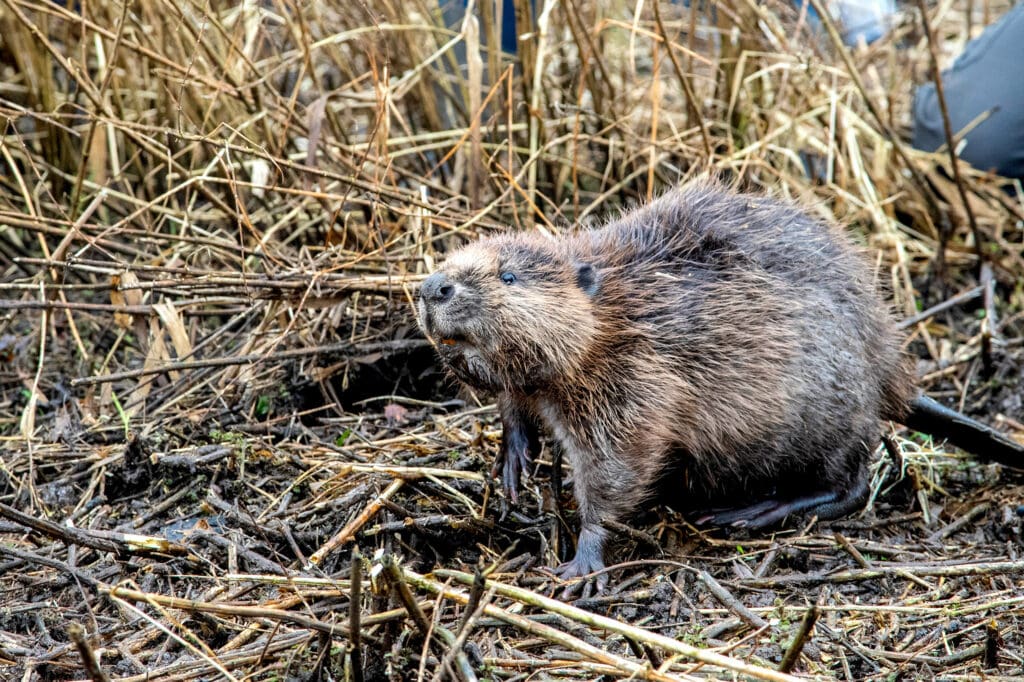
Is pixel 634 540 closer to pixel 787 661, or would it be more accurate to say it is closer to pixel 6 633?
pixel 787 661

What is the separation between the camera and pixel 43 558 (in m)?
3.23

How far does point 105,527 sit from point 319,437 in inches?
37.1

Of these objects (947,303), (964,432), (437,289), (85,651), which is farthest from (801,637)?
(947,303)

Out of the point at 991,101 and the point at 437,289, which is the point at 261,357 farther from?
the point at 991,101

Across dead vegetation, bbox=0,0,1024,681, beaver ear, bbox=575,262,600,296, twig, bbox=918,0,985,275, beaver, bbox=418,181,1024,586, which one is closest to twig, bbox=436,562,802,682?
dead vegetation, bbox=0,0,1024,681

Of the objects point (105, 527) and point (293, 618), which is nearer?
point (293, 618)

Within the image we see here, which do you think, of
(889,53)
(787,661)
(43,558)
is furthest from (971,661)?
(889,53)

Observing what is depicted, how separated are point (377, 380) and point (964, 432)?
2.38 m

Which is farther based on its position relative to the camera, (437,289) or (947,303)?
(947,303)

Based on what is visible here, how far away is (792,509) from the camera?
395 cm

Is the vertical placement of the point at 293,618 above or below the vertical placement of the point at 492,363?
below

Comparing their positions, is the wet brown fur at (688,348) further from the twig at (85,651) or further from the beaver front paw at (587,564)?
the twig at (85,651)

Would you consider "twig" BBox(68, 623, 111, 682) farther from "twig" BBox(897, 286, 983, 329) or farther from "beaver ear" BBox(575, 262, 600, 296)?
"twig" BBox(897, 286, 983, 329)

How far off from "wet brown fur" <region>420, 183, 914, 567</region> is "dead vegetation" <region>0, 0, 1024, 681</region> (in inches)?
9.8
